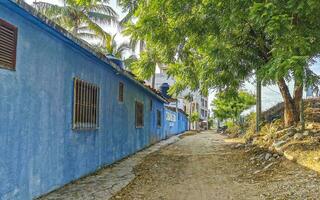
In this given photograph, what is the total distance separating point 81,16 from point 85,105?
19.4 meters

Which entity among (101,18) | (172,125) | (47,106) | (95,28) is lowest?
(172,125)

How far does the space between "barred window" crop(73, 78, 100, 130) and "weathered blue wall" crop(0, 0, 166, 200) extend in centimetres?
18

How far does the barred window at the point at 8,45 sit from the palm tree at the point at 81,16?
21070 millimetres

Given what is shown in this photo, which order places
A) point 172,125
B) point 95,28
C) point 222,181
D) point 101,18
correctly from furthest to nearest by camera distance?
point 172,125 → point 101,18 → point 95,28 → point 222,181

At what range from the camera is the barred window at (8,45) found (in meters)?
5.27

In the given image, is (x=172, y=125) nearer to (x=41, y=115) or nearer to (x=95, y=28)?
(x=95, y=28)

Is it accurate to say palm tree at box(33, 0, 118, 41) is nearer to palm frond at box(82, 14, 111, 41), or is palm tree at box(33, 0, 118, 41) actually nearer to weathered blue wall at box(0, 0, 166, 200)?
palm frond at box(82, 14, 111, 41)

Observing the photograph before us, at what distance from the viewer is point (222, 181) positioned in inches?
346

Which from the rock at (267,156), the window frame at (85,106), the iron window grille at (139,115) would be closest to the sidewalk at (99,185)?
the window frame at (85,106)

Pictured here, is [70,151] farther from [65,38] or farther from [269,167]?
[269,167]

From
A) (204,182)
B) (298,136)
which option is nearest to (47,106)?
(204,182)

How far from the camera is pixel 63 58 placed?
24.4 ft

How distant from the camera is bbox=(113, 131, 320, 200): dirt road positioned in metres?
7.10

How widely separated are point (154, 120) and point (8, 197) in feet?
54.1
